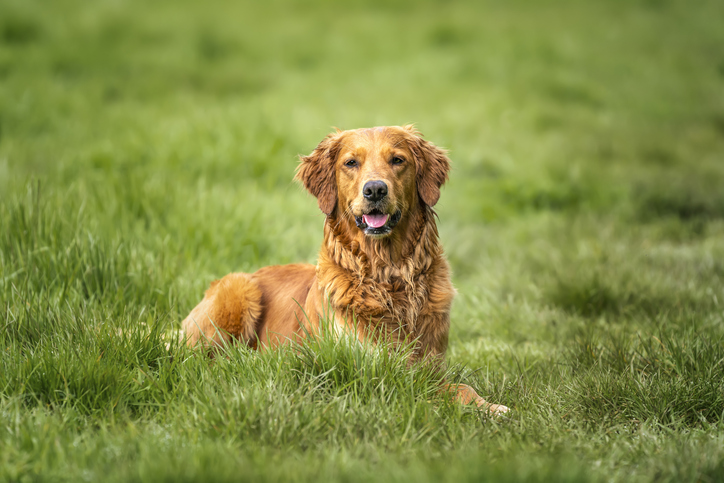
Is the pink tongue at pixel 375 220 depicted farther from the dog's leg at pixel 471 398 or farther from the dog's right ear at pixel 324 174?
the dog's leg at pixel 471 398

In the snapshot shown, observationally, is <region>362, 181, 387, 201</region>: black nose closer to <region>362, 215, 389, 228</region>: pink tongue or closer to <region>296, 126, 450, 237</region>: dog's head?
<region>296, 126, 450, 237</region>: dog's head

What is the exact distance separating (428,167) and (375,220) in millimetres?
598

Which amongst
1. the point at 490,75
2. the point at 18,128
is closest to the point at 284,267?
the point at 18,128

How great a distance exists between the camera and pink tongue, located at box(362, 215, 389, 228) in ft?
10.7

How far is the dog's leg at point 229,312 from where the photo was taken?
3574mm

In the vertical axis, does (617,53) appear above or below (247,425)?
above

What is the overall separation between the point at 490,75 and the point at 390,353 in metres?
9.68

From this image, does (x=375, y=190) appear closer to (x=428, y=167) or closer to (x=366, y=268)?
(x=366, y=268)

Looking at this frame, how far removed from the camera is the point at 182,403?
2.54 metres

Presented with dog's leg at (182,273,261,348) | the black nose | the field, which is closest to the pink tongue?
the black nose

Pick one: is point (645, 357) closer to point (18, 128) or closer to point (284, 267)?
point (284, 267)

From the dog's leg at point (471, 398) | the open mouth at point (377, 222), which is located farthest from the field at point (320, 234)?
the open mouth at point (377, 222)

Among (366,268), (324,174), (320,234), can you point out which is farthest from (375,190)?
(320,234)

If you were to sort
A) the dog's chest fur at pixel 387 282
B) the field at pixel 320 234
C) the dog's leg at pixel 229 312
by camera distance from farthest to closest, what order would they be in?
the dog's leg at pixel 229 312, the dog's chest fur at pixel 387 282, the field at pixel 320 234
